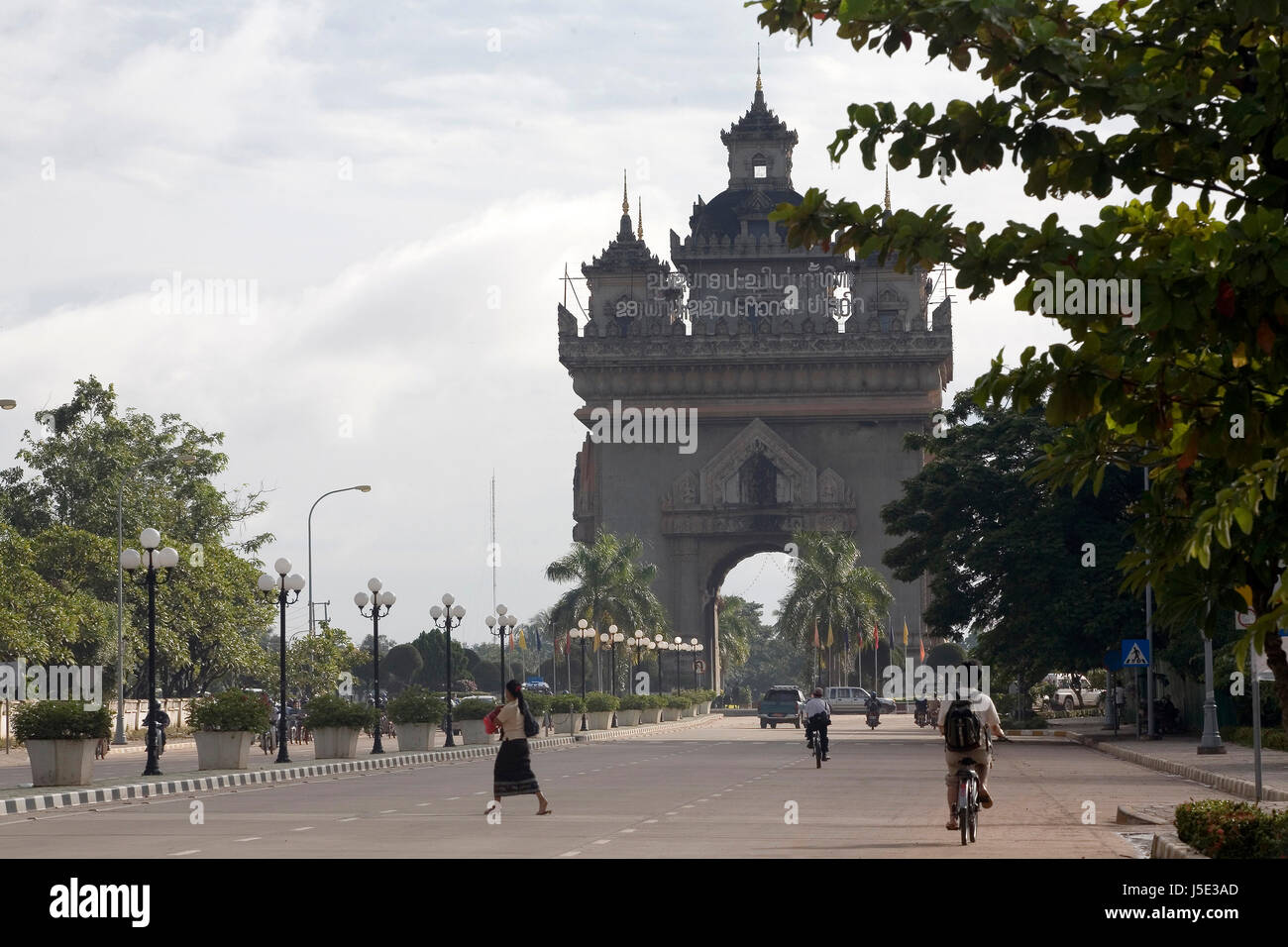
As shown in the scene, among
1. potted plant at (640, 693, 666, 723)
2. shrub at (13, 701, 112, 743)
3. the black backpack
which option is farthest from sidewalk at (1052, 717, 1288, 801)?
potted plant at (640, 693, 666, 723)

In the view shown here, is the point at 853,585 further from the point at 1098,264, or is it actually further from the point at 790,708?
the point at 1098,264

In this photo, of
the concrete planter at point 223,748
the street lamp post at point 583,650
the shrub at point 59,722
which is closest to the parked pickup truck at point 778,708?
the street lamp post at point 583,650

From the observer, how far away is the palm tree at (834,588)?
8994cm

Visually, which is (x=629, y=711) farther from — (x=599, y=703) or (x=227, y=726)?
(x=227, y=726)

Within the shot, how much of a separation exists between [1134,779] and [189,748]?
34525 mm

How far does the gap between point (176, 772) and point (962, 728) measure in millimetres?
20037

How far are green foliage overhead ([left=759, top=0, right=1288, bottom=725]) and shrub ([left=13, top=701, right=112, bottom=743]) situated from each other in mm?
21012

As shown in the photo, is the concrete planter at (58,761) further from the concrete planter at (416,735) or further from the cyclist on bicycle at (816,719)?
the concrete planter at (416,735)

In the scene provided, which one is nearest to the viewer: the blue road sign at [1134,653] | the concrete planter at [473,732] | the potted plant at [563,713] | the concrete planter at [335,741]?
the concrete planter at [335,741]

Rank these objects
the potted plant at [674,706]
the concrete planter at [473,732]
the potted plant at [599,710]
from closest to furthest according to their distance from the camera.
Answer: the concrete planter at [473,732] → the potted plant at [599,710] → the potted plant at [674,706]

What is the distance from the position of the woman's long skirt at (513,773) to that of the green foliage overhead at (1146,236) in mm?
13005

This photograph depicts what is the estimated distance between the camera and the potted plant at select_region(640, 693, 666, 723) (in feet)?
252
